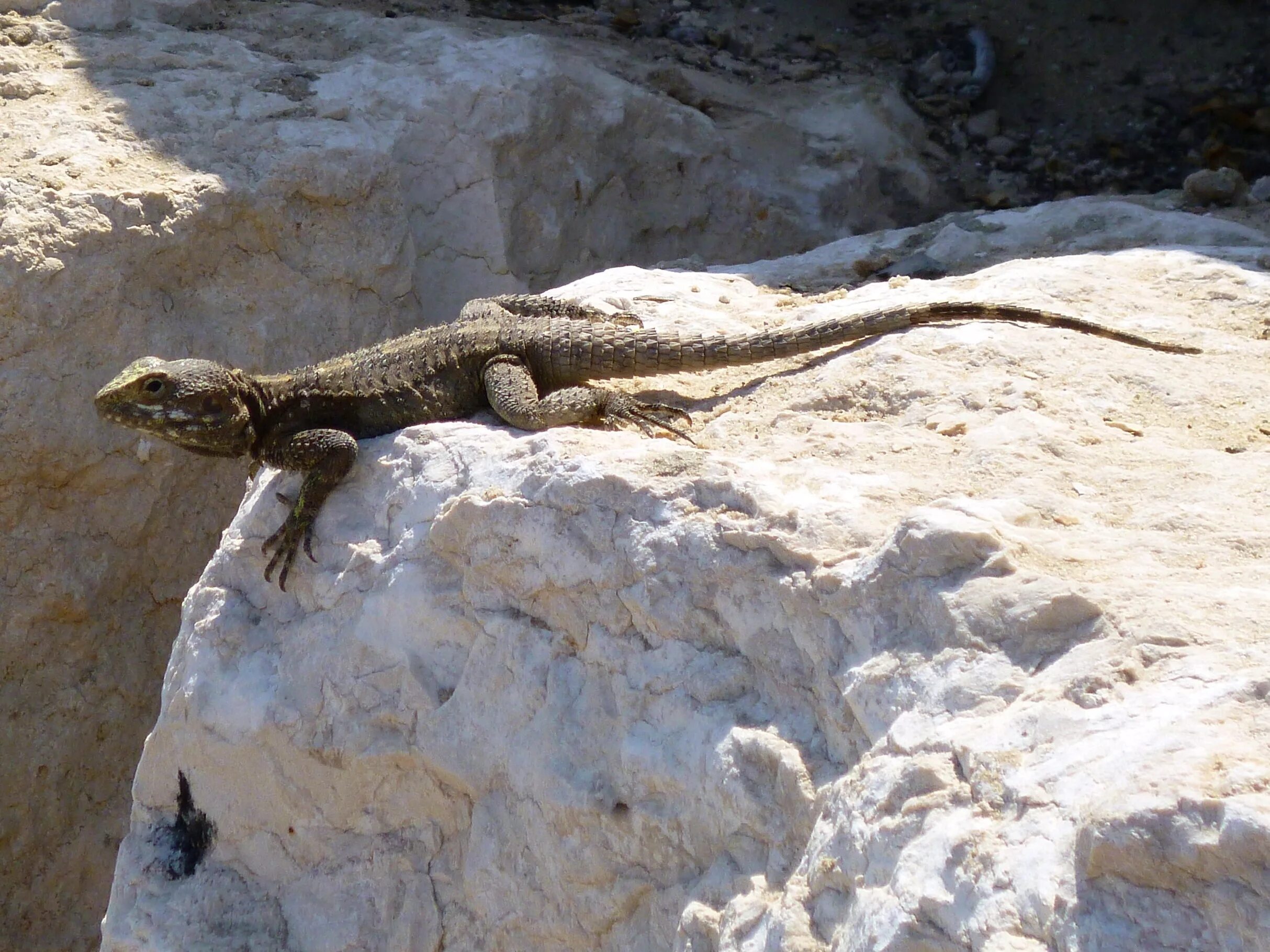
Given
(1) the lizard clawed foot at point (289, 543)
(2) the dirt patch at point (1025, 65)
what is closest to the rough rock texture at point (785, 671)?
(1) the lizard clawed foot at point (289, 543)

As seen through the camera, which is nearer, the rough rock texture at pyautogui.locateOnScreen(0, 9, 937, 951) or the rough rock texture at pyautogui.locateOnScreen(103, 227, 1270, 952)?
the rough rock texture at pyautogui.locateOnScreen(103, 227, 1270, 952)

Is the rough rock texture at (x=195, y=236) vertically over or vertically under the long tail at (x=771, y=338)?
under

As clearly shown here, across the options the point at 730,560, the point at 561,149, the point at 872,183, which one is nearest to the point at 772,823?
the point at 730,560

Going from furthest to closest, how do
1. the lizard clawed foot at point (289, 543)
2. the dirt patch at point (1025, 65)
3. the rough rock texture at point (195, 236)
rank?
the dirt patch at point (1025, 65)
the rough rock texture at point (195, 236)
the lizard clawed foot at point (289, 543)

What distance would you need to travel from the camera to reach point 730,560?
3.16 metres

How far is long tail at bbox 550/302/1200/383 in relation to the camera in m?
4.51

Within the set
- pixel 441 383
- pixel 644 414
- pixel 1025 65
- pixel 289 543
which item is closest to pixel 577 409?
pixel 644 414

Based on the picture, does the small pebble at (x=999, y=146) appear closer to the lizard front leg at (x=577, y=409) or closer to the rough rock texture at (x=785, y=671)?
the rough rock texture at (x=785, y=671)

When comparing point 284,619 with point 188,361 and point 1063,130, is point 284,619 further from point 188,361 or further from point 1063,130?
point 1063,130

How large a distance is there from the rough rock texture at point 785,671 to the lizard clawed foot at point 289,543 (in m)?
0.07

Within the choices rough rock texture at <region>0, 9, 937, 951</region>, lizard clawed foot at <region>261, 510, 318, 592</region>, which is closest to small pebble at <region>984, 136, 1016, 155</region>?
rough rock texture at <region>0, 9, 937, 951</region>

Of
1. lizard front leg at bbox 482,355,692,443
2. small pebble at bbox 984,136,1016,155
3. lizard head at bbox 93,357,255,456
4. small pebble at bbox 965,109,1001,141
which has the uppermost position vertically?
lizard front leg at bbox 482,355,692,443

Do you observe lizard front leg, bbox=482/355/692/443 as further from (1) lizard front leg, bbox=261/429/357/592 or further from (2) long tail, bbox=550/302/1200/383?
(1) lizard front leg, bbox=261/429/357/592

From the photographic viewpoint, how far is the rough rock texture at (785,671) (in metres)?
2.16
